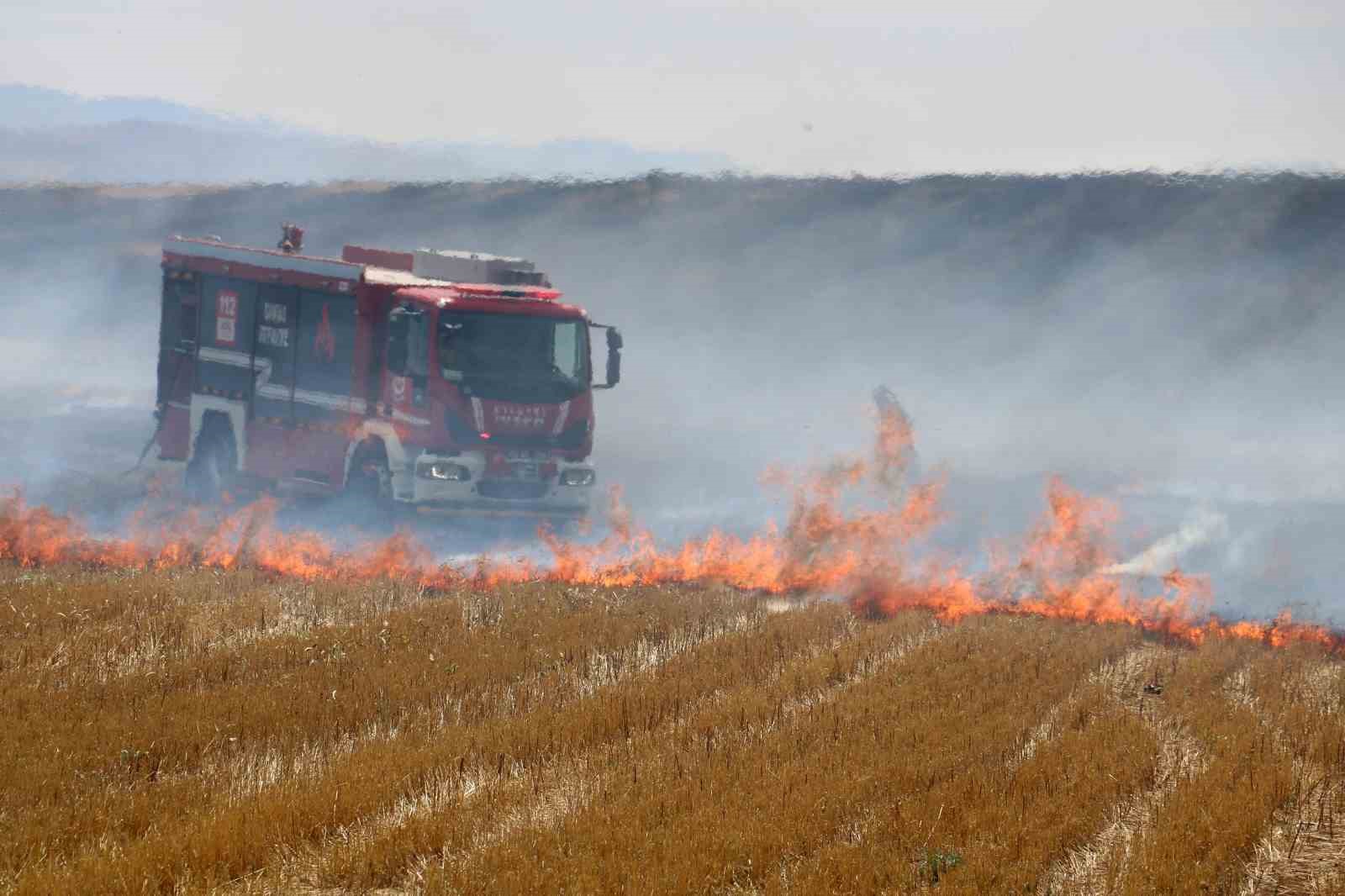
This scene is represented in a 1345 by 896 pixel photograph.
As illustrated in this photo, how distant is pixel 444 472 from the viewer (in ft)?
72.8

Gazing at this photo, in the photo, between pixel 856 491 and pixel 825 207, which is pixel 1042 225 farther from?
pixel 856 491

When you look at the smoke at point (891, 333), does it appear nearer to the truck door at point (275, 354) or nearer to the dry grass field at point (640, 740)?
the truck door at point (275, 354)

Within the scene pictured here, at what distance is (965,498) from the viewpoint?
1332 inches

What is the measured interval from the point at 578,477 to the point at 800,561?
11.3 feet

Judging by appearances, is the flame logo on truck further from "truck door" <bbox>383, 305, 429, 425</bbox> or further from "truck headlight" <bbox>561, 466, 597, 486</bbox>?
"truck headlight" <bbox>561, 466, 597, 486</bbox>

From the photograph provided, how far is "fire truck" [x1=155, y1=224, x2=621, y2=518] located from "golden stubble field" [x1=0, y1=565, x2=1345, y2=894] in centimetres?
514

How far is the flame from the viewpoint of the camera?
2052 cm

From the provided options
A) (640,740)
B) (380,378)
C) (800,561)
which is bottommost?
(800,561)

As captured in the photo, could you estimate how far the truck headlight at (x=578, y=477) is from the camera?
2322 centimetres

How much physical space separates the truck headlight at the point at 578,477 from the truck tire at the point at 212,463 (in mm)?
5267

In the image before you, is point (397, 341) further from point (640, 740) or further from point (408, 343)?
point (640, 740)

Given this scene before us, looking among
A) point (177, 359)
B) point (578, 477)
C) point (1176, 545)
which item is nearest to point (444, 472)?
point (578, 477)

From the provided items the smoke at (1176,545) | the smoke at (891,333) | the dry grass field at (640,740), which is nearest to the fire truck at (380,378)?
the smoke at (891,333)

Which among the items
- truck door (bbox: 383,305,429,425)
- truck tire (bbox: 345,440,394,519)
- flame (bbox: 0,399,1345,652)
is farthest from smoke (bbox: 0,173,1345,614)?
truck door (bbox: 383,305,429,425)
